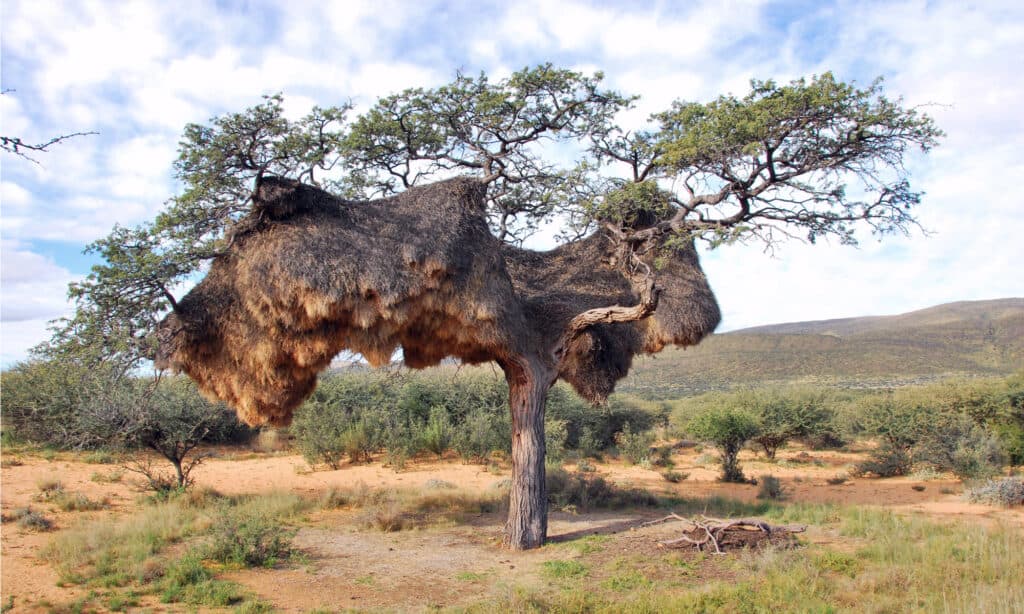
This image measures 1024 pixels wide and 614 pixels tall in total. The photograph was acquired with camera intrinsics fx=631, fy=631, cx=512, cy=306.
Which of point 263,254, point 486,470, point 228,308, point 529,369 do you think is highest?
point 263,254

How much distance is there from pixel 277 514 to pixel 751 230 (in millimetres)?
9603

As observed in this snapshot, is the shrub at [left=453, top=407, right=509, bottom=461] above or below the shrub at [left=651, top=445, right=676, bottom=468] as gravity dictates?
above

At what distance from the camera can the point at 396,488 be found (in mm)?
14383

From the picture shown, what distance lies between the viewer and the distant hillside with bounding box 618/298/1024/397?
46531 millimetres

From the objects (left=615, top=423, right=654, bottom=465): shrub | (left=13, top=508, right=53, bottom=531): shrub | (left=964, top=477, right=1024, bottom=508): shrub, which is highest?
(left=13, top=508, right=53, bottom=531): shrub

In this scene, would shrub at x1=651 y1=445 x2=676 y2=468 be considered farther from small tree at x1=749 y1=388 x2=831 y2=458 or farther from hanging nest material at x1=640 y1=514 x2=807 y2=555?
hanging nest material at x1=640 y1=514 x2=807 y2=555

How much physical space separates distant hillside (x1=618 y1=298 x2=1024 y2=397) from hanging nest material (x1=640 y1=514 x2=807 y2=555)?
109 ft

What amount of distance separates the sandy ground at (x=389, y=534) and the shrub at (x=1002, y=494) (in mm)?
529

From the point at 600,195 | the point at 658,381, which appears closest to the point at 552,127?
the point at 600,195

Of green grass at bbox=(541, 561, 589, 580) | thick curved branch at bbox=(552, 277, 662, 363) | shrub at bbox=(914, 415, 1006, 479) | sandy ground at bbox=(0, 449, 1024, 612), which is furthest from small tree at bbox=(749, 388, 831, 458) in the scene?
green grass at bbox=(541, 561, 589, 580)

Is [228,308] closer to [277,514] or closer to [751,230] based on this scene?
[277,514]

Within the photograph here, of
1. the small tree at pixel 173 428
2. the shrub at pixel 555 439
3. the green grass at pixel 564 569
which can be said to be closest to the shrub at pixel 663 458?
the shrub at pixel 555 439

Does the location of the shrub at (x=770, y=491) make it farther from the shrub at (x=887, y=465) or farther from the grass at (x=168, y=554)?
the grass at (x=168, y=554)

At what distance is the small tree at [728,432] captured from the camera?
59.3 ft
